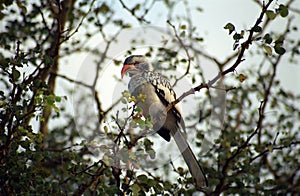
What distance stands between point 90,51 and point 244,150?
2134mm

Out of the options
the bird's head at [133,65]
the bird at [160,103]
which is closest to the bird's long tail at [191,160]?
the bird at [160,103]

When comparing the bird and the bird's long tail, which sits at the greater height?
the bird

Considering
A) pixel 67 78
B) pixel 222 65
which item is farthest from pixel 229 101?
pixel 67 78

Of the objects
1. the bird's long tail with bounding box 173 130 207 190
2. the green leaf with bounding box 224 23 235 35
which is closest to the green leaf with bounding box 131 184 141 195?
the bird's long tail with bounding box 173 130 207 190

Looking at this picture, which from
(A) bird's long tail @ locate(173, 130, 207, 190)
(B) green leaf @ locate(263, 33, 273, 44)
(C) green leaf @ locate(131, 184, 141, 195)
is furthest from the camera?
(A) bird's long tail @ locate(173, 130, 207, 190)

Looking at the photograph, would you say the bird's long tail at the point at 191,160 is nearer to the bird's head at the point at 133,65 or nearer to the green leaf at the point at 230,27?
the bird's head at the point at 133,65

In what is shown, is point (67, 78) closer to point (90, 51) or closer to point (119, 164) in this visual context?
point (90, 51)

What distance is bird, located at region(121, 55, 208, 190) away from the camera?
9.77ft

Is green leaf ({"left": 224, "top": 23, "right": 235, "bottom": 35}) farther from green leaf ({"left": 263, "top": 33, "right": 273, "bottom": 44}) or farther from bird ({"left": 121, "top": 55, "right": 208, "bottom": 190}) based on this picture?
bird ({"left": 121, "top": 55, "right": 208, "bottom": 190})

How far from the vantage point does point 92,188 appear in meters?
2.91

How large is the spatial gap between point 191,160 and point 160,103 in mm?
486

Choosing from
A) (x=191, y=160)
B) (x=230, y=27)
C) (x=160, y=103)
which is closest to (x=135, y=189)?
(x=191, y=160)

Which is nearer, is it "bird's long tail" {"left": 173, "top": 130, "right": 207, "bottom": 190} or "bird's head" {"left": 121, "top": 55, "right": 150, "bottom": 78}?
"bird's long tail" {"left": 173, "top": 130, "right": 207, "bottom": 190}

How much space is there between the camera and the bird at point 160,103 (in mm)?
2977
